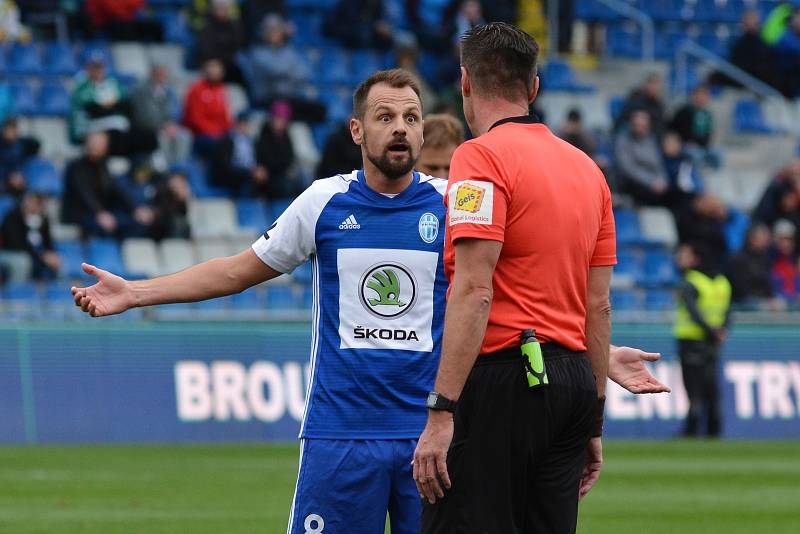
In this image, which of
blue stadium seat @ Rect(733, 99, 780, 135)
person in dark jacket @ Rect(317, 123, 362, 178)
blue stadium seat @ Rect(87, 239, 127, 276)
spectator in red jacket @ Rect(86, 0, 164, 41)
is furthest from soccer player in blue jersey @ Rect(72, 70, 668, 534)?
blue stadium seat @ Rect(733, 99, 780, 135)

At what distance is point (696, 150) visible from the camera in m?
26.2

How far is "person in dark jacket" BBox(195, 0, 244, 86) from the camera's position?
21969 millimetres

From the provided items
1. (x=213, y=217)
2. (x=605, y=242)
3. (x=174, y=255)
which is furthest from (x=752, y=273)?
(x=605, y=242)

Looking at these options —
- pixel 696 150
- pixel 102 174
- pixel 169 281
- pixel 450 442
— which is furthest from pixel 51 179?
pixel 450 442

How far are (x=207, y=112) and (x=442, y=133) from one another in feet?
45.2

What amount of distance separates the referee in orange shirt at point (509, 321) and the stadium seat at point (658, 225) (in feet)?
62.0

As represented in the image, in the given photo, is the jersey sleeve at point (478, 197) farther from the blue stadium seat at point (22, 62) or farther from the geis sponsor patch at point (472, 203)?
the blue stadium seat at point (22, 62)

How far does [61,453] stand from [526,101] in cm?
1221

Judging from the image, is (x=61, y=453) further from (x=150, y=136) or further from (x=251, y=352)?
(x=150, y=136)

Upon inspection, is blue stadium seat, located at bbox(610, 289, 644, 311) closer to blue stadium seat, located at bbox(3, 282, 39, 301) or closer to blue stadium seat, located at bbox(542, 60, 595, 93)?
blue stadium seat, located at bbox(542, 60, 595, 93)

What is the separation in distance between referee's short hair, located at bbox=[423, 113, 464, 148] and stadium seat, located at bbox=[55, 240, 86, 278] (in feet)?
38.1

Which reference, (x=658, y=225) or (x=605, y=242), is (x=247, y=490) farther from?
(x=658, y=225)

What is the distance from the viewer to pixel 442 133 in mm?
7891

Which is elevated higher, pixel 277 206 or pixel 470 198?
pixel 470 198
